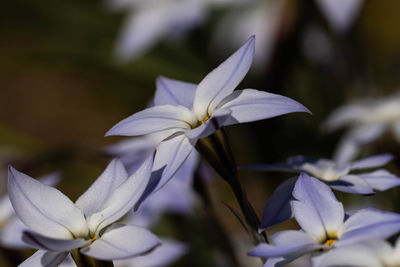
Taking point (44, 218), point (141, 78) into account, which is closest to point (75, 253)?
point (44, 218)

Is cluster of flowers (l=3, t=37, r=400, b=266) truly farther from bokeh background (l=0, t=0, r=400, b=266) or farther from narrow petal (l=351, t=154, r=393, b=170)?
bokeh background (l=0, t=0, r=400, b=266)

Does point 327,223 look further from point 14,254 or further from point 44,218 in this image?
point 14,254

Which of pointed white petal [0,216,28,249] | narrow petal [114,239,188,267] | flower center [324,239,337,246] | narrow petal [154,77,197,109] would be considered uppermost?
narrow petal [154,77,197,109]

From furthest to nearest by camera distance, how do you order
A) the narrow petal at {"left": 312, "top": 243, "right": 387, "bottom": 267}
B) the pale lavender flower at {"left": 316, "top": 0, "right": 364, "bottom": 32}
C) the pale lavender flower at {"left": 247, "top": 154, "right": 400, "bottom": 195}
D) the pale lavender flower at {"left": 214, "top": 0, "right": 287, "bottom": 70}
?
the pale lavender flower at {"left": 214, "top": 0, "right": 287, "bottom": 70} < the pale lavender flower at {"left": 316, "top": 0, "right": 364, "bottom": 32} < the pale lavender flower at {"left": 247, "top": 154, "right": 400, "bottom": 195} < the narrow petal at {"left": 312, "top": 243, "right": 387, "bottom": 267}

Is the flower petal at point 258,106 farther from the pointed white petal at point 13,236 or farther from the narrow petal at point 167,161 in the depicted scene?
the pointed white petal at point 13,236

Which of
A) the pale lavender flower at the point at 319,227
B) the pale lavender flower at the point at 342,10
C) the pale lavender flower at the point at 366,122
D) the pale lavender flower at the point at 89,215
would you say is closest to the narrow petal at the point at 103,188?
the pale lavender flower at the point at 89,215

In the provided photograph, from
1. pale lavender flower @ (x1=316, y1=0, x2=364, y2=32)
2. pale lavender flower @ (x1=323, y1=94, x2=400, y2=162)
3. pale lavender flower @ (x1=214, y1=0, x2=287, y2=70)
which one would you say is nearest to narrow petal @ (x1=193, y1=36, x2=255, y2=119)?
pale lavender flower @ (x1=323, y1=94, x2=400, y2=162)

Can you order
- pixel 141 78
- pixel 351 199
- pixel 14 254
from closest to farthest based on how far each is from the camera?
pixel 14 254 < pixel 351 199 < pixel 141 78
